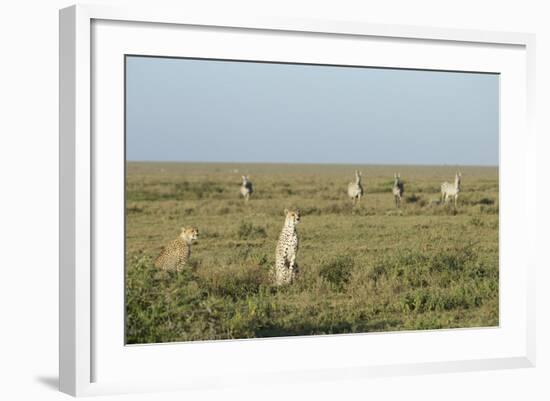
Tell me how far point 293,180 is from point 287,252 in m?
1.25

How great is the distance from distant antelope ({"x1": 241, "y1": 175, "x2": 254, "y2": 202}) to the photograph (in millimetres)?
22

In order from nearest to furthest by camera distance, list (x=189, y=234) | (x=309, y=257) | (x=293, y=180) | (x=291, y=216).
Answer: (x=189, y=234) < (x=309, y=257) < (x=291, y=216) < (x=293, y=180)

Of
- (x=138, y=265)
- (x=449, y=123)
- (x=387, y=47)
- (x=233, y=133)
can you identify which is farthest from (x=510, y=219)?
(x=138, y=265)

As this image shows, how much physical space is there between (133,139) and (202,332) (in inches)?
50.4

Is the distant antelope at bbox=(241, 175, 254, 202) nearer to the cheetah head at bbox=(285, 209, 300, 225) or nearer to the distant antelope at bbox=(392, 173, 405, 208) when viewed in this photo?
the cheetah head at bbox=(285, 209, 300, 225)

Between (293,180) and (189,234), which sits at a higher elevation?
(293,180)

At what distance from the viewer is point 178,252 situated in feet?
25.8

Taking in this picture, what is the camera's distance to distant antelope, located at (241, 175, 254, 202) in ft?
29.7

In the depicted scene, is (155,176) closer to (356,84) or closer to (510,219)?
(356,84)

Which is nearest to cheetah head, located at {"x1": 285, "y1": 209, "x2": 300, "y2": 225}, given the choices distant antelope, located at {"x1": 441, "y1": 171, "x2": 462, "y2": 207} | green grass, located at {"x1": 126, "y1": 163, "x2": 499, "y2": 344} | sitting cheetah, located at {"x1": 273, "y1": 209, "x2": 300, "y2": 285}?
sitting cheetah, located at {"x1": 273, "y1": 209, "x2": 300, "y2": 285}

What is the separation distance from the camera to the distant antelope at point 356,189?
29.0 feet

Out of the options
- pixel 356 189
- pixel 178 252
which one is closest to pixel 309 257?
pixel 178 252

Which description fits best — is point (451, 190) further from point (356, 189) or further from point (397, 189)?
point (356, 189)

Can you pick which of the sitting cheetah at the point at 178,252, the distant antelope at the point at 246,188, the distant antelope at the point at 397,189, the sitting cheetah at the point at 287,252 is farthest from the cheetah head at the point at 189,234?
the distant antelope at the point at 397,189
